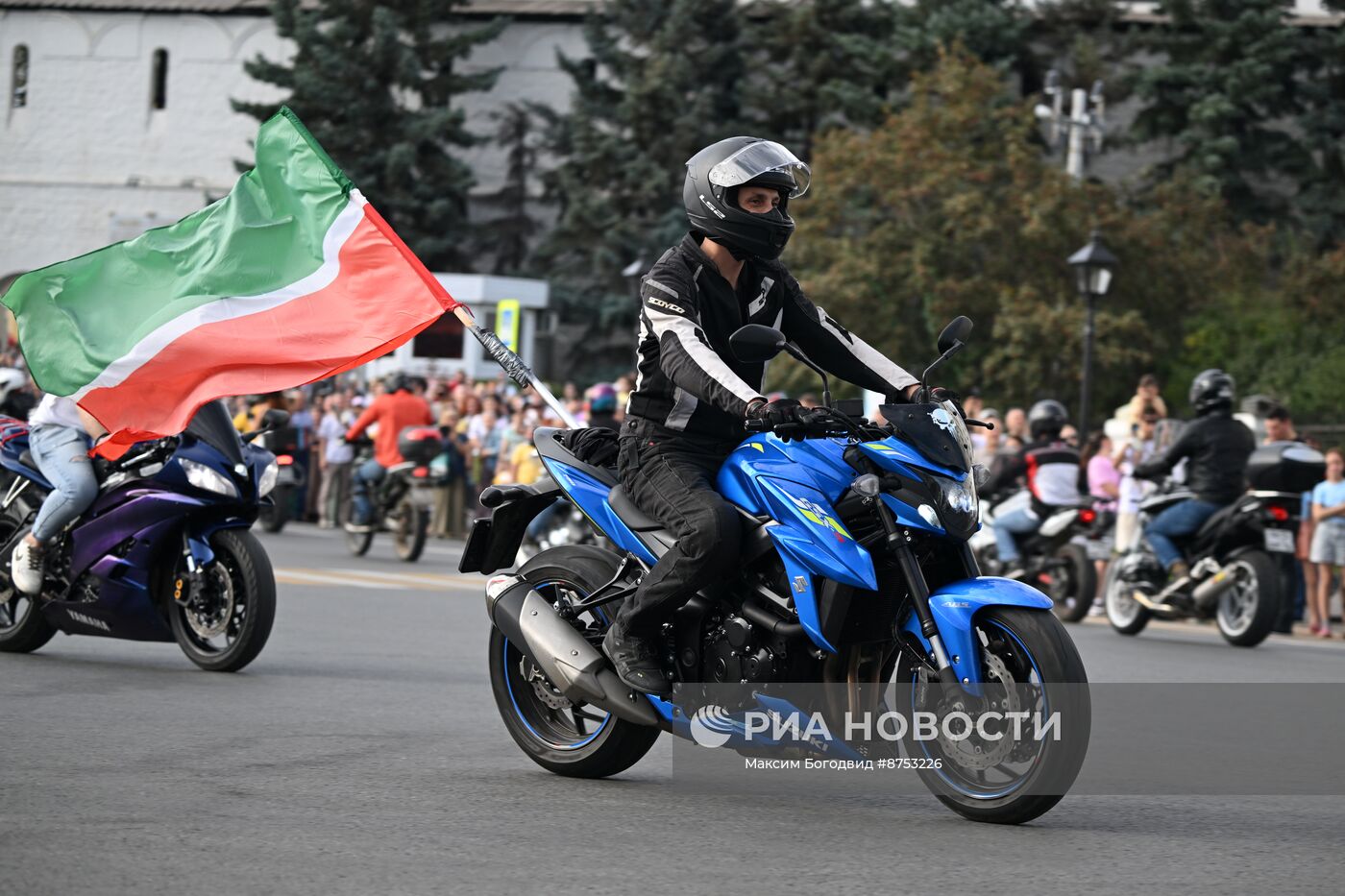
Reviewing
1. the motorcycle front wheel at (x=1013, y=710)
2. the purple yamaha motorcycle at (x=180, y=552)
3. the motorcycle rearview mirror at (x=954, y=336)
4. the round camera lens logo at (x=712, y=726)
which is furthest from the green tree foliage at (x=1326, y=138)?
the motorcycle front wheel at (x=1013, y=710)

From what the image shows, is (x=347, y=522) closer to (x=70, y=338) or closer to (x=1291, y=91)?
(x=70, y=338)

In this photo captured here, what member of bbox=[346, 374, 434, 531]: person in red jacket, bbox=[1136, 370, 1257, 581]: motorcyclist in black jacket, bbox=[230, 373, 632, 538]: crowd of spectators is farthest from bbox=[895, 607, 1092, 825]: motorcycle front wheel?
bbox=[230, 373, 632, 538]: crowd of spectators

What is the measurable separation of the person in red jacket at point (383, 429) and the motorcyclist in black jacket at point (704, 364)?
582 inches

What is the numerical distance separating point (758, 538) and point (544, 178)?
59247mm

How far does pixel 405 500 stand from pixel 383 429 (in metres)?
1.33

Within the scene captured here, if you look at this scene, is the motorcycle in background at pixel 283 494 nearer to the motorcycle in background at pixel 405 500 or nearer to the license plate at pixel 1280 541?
the motorcycle in background at pixel 405 500

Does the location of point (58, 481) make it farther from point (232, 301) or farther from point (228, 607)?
point (232, 301)

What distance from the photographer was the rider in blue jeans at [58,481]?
409 inches

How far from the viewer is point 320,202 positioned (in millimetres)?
9141

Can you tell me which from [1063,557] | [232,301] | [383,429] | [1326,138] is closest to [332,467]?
[383,429]

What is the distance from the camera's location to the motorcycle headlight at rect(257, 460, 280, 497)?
404 inches

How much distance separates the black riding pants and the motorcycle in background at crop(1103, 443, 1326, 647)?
8950mm

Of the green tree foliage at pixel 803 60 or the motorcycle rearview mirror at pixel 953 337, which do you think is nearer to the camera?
the motorcycle rearview mirror at pixel 953 337

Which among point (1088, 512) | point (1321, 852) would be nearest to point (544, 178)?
point (1088, 512)
